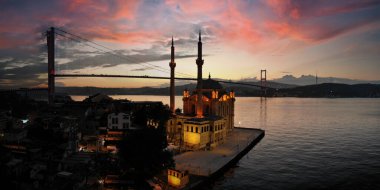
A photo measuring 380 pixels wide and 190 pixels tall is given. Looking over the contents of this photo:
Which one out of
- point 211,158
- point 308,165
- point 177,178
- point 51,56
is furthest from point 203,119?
point 51,56

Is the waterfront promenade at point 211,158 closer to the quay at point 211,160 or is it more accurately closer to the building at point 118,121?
the quay at point 211,160

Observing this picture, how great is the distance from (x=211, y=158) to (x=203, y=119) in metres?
7.15

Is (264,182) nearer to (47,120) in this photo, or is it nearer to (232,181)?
(232,181)

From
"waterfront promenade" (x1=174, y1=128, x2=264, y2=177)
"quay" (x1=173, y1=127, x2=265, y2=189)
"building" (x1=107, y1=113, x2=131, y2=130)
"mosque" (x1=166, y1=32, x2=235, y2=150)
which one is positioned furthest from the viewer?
"building" (x1=107, y1=113, x2=131, y2=130)

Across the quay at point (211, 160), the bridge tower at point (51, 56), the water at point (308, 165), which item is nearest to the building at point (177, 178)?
the quay at point (211, 160)

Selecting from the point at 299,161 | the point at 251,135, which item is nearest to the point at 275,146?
the point at 251,135

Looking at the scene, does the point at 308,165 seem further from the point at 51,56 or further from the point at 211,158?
the point at 51,56

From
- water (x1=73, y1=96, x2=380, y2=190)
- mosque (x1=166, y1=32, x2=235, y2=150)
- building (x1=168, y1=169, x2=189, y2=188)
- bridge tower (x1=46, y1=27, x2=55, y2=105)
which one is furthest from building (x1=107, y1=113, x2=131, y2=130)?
bridge tower (x1=46, y1=27, x2=55, y2=105)

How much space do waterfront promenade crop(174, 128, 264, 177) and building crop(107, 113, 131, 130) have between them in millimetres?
9593

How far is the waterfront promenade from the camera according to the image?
2659 centimetres

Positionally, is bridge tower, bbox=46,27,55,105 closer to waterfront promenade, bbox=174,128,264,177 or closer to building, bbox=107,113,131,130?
building, bbox=107,113,131,130

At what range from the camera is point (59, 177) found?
21156 mm

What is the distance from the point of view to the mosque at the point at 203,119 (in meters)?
35.4

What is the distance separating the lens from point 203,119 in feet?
122
